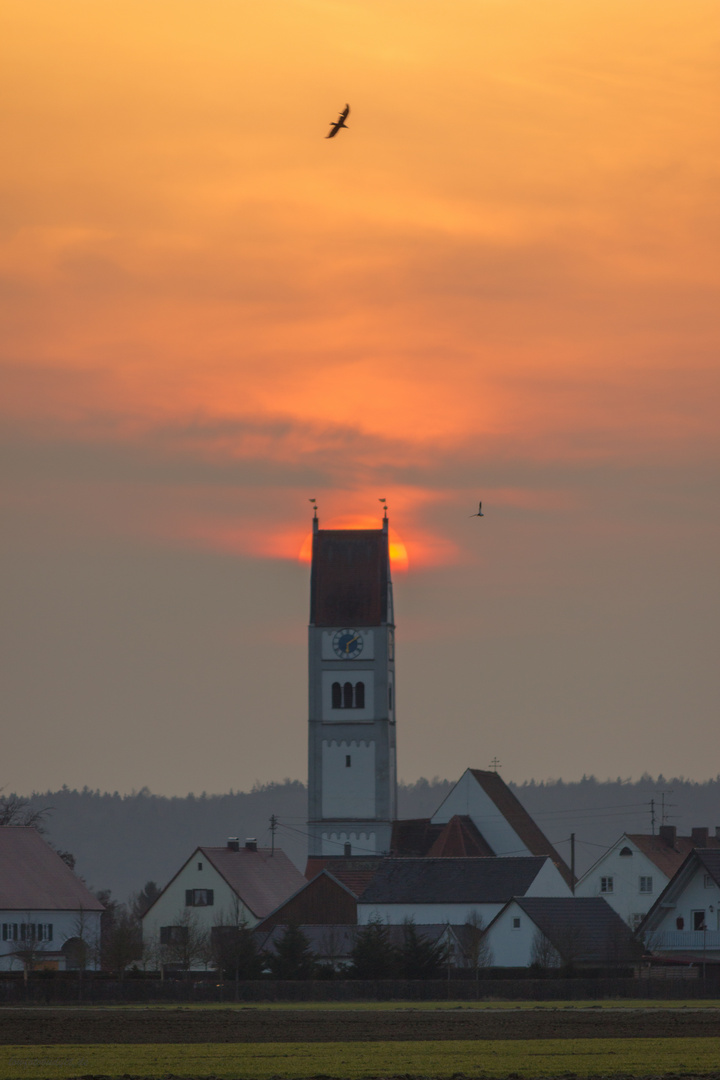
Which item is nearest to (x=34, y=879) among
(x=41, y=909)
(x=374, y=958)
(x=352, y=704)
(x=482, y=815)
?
(x=41, y=909)

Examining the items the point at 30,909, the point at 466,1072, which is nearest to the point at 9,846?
the point at 30,909

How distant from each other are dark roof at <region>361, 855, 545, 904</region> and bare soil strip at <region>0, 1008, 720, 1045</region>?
1491 inches

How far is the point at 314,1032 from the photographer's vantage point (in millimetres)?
53031

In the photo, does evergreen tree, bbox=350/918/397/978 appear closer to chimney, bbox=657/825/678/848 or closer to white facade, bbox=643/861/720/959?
white facade, bbox=643/861/720/959

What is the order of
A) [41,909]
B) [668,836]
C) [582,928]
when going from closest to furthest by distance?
[582,928] < [41,909] < [668,836]

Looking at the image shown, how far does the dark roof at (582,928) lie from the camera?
9062 centimetres

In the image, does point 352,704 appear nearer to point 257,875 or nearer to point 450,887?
point 257,875

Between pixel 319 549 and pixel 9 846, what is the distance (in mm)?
32164

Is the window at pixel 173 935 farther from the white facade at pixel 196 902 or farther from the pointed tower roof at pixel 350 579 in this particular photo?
the pointed tower roof at pixel 350 579

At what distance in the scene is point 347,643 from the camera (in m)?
125

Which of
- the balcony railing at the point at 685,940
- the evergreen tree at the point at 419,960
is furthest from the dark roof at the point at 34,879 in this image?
the balcony railing at the point at 685,940

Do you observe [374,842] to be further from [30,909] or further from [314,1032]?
[314,1032]

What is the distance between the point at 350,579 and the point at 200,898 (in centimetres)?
2333

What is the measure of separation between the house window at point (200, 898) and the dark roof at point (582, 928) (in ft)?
80.1
